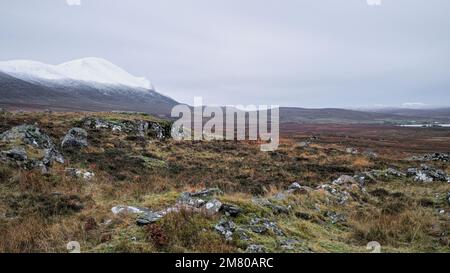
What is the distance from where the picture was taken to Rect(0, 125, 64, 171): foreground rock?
1305 centimetres

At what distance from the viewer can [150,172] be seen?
16.2 m

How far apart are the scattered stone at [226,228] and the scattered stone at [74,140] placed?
14.9 meters

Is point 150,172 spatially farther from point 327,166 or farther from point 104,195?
point 327,166

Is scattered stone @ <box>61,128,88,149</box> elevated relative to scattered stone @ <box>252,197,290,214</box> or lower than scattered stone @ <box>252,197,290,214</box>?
elevated

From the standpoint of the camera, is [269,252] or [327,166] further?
[327,166]

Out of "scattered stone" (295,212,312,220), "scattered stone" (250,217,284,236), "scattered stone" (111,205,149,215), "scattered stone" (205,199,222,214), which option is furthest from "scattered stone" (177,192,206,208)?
"scattered stone" (295,212,312,220)

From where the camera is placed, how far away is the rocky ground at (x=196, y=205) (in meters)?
6.52

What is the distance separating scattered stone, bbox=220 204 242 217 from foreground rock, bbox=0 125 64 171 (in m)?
8.39

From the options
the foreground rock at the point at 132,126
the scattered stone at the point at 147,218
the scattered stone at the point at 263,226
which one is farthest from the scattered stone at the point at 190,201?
the foreground rock at the point at 132,126

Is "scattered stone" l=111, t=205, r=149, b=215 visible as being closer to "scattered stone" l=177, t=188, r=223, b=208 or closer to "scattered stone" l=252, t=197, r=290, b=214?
"scattered stone" l=177, t=188, r=223, b=208

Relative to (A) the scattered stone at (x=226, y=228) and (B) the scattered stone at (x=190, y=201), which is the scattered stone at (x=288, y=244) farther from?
(B) the scattered stone at (x=190, y=201)

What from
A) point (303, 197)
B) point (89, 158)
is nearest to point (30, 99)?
point (89, 158)
